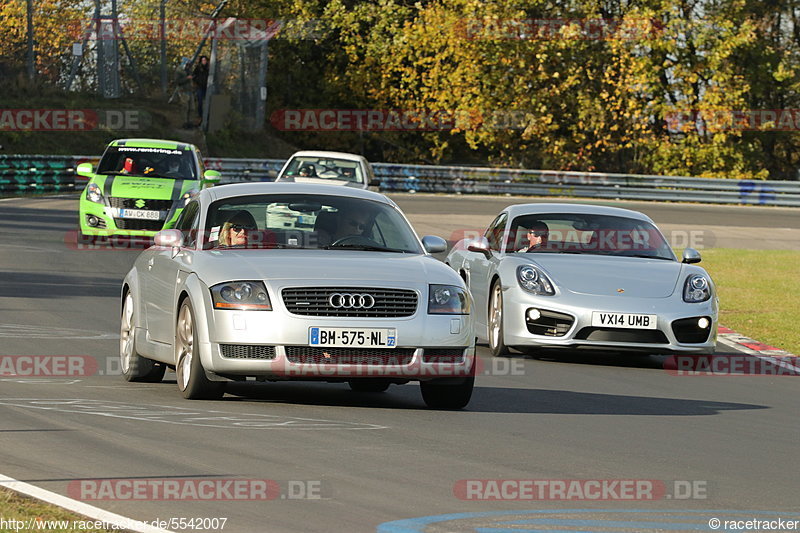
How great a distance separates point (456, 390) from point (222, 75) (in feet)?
129

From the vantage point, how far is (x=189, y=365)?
1005 centimetres

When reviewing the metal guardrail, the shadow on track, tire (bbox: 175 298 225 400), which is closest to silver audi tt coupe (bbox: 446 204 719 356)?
the shadow on track

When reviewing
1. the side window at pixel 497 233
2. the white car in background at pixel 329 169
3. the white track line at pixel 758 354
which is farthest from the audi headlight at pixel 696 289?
the white car in background at pixel 329 169

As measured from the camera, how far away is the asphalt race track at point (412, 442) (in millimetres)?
6652

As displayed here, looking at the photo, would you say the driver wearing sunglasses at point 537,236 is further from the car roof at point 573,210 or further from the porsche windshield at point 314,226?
the porsche windshield at point 314,226

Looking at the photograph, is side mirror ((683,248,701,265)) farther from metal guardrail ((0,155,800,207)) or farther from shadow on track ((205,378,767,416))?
metal guardrail ((0,155,800,207))

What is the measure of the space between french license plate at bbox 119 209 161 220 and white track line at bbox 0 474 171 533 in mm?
17179

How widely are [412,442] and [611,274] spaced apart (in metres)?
5.75

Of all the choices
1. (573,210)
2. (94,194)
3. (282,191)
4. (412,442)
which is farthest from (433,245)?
(94,194)

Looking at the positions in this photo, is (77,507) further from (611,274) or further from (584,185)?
(584,185)

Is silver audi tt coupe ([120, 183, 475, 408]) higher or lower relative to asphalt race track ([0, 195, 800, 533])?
higher

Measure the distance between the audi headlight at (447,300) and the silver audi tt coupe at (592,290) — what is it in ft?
12.3

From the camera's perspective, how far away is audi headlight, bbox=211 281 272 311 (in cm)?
959

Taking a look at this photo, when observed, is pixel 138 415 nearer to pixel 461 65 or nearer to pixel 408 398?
pixel 408 398
